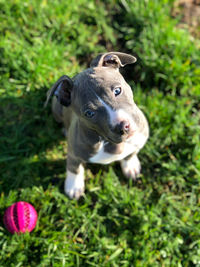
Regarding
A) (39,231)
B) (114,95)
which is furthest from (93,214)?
(114,95)

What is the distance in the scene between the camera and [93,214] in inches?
146

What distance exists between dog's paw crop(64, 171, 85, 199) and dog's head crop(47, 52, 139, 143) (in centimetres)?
116

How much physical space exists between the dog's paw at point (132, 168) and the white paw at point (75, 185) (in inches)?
20.7

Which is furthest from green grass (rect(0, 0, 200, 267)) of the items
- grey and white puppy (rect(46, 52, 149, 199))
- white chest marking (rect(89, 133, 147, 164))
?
white chest marking (rect(89, 133, 147, 164))

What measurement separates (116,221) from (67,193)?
2.19ft

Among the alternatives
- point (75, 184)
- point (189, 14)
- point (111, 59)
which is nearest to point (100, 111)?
point (111, 59)

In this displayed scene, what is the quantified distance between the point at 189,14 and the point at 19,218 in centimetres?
383

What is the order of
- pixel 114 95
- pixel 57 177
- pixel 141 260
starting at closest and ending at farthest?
pixel 114 95 < pixel 141 260 < pixel 57 177

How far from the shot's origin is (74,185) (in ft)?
12.2

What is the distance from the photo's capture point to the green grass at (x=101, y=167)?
355 centimetres

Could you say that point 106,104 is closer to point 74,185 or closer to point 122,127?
point 122,127

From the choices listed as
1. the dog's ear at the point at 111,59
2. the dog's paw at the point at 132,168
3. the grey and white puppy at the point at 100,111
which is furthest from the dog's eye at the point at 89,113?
the dog's paw at the point at 132,168

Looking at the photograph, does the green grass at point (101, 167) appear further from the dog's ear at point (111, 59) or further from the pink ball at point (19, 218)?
the dog's ear at point (111, 59)

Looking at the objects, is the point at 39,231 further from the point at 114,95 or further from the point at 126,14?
the point at 126,14
